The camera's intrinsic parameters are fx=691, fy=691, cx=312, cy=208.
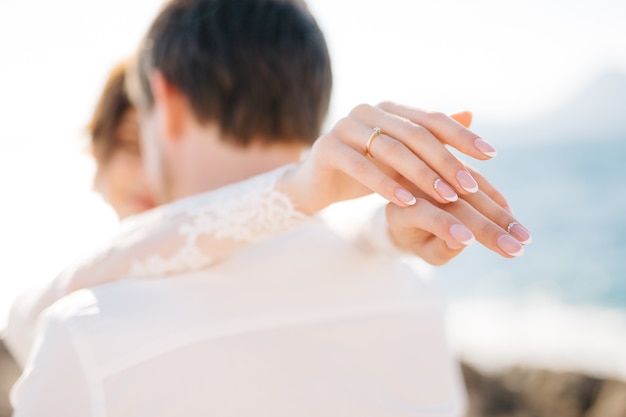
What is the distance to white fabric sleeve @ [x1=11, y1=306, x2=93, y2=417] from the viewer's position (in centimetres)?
150

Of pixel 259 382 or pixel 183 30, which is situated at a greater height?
pixel 183 30

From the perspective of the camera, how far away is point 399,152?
4.16 feet

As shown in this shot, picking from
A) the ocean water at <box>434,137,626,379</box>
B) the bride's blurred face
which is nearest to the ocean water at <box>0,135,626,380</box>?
the ocean water at <box>434,137,626,379</box>

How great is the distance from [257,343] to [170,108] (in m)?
0.91

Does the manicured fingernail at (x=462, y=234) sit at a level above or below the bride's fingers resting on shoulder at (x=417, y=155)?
below

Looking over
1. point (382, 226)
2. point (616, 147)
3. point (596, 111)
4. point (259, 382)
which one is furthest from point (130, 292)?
point (596, 111)

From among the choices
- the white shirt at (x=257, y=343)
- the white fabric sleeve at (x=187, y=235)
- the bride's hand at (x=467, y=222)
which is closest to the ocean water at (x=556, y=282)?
the white shirt at (x=257, y=343)

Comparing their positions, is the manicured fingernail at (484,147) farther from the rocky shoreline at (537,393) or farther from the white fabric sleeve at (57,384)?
the rocky shoreline at (537,393)

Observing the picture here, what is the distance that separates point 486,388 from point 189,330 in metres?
6.41

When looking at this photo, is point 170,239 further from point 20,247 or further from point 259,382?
point 20,247

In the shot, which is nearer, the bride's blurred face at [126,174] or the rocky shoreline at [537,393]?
the bride's blurred face at [126,174]

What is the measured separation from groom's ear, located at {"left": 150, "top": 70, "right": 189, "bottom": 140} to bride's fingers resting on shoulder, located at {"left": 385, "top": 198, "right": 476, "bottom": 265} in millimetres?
886

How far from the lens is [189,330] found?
1.62 meters

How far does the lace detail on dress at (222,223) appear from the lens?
160cm
